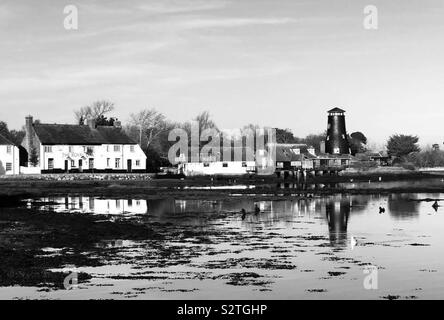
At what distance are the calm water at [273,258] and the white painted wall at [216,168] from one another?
7497 centimetres

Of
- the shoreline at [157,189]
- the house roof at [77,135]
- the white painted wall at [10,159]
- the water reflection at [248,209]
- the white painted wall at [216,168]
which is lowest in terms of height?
the water reflection at [248,209]

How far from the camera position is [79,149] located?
104625 millimetres

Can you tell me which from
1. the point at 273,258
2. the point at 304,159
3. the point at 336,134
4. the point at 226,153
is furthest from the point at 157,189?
the point at 336,134

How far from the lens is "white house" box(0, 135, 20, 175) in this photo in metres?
98.8

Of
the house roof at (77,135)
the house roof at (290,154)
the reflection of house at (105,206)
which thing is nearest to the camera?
the reflection of house at (105,206)

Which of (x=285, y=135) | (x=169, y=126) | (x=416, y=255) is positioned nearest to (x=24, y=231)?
(x=416, y=255)

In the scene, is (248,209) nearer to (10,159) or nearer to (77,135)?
(10,159)

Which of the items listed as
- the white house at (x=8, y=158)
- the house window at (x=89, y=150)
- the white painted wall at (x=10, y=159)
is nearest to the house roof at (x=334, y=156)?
the house window at (x=89, y=150)

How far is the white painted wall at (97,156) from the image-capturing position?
102562 millimetres

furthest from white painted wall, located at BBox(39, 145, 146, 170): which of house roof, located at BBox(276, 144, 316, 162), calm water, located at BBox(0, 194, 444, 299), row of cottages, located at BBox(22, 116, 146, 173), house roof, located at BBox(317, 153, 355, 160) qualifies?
calm water, located at BBox(0, 194, 444, 299)

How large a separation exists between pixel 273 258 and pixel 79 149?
82.4 meters

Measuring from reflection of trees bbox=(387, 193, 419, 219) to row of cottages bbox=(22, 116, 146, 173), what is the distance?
5265 cm

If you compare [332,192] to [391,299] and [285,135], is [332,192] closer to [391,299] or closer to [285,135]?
[391,299]

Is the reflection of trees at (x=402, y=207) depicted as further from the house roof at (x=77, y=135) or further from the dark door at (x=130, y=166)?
the house roof at (x=77, y=135)
